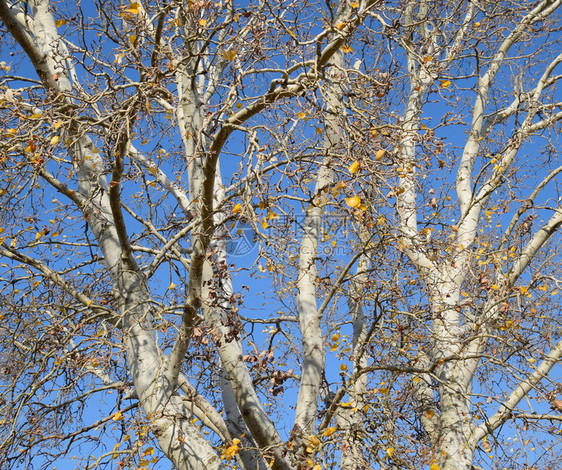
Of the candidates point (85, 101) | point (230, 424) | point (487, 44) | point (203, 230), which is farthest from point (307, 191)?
point (487, 44)

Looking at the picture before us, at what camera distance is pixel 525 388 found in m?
5.62

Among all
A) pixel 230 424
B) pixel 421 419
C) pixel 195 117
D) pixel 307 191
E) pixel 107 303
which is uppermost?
pixel 195 117

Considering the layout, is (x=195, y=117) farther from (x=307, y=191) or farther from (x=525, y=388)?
(x=525, y=388)

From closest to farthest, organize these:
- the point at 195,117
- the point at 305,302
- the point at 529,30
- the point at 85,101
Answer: the point at 85,101 < the point at 195,117 < the point at 305,302 < the point at 529,30

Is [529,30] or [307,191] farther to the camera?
[529,30]

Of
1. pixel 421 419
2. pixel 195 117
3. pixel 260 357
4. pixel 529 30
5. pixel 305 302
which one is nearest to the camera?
pixel 260 357

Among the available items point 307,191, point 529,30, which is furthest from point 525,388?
point 529,30

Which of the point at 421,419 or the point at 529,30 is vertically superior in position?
the point at 529,30

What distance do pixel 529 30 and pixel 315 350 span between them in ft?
17.9

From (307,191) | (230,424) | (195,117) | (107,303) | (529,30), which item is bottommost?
(230,424)

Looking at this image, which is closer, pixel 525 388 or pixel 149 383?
pixel 149 383

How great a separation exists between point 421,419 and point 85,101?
16.2ft

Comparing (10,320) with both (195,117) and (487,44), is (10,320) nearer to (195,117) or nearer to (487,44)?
(195,117)

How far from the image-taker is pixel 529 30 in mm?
7391
